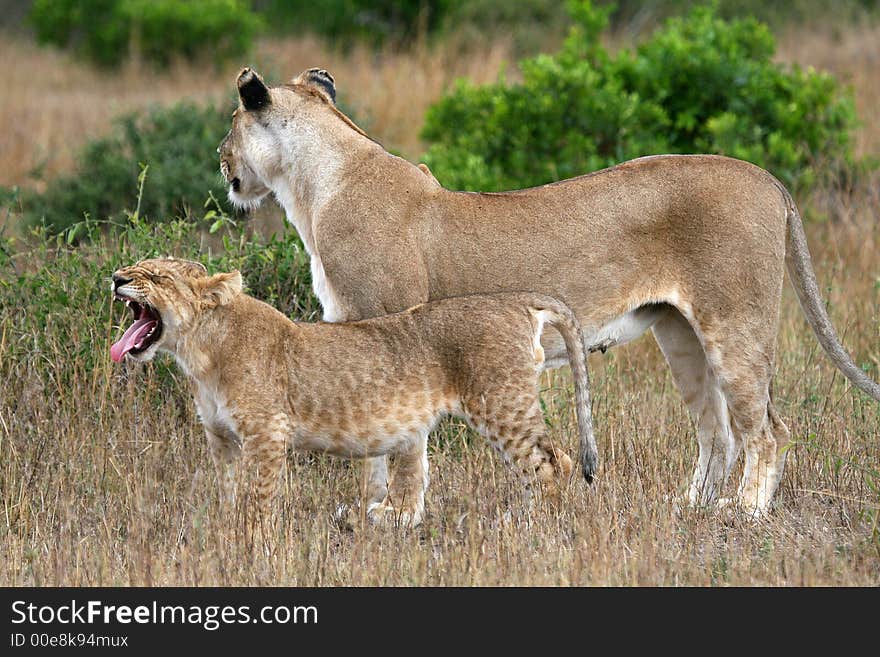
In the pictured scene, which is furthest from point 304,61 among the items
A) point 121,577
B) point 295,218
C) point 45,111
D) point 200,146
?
point 121,577

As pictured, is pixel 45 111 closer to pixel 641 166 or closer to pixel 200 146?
pixel 200 146

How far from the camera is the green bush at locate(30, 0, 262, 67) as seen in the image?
2130 cm

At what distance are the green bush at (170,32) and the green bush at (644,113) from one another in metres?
9.44

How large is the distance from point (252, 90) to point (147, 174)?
610 cm

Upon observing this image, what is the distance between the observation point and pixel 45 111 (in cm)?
1792

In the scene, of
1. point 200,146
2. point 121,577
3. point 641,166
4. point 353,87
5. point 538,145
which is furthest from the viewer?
point 353,87

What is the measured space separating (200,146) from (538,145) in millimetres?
3341

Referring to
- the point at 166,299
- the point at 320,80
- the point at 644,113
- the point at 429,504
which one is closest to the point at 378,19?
the point at 644,113

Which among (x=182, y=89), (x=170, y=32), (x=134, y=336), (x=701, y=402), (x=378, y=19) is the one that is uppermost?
(x=378, y=19)

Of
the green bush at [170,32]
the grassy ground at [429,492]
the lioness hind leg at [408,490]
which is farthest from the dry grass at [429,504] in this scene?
the green bush at [170,32]

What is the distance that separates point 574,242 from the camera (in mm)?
6340

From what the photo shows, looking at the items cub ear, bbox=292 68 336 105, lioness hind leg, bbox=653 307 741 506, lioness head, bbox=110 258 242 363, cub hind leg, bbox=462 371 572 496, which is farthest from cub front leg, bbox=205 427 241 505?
lioness hind leg, bbox=653 307 741 506

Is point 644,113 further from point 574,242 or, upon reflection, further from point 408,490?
point 408,490
